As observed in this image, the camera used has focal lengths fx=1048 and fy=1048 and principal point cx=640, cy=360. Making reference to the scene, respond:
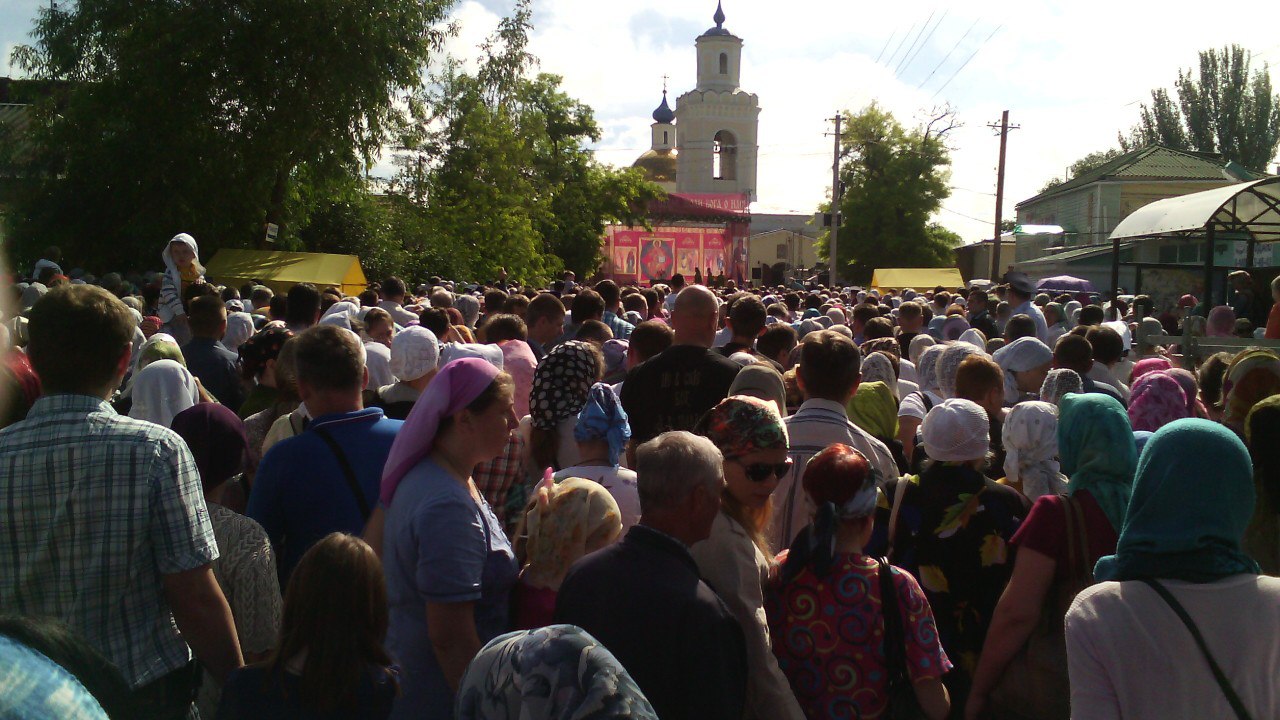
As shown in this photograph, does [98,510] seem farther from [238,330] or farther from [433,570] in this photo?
[238,330]

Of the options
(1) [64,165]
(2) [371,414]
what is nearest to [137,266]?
(1) [64,165]

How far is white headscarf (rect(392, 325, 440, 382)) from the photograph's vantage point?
17.3ft

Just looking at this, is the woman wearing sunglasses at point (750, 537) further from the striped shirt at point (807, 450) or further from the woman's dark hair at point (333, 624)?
the woman's dark hair at point (333, 624)

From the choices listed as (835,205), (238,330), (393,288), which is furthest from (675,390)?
(835,205)

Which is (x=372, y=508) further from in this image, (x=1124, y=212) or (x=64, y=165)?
(x=1124, y=212)

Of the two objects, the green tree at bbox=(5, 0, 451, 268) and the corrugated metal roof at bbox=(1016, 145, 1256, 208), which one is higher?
the corrugated metal roof at bbox=(1016, 145, 1256, 208)

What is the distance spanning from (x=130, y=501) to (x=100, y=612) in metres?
0.32

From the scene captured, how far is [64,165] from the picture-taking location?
23.2 m

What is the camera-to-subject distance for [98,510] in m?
2.74

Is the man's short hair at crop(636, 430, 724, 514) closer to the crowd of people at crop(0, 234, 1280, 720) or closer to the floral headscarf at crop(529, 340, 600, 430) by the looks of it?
the crowd of people at crop(0, 234, 1280, 720)

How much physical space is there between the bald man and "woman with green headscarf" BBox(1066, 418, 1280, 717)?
3002mm

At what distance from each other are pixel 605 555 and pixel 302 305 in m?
4.95

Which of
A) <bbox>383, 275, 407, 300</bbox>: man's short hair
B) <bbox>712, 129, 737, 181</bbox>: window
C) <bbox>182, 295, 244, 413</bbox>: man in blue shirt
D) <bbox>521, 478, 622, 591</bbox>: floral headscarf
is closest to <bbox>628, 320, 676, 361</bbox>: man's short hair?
<bbox>182, 295, 244, 413</bbox>: man in blue shirt

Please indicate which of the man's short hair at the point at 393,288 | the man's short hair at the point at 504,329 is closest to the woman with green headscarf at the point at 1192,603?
the man's short hair at the point at 504,329
